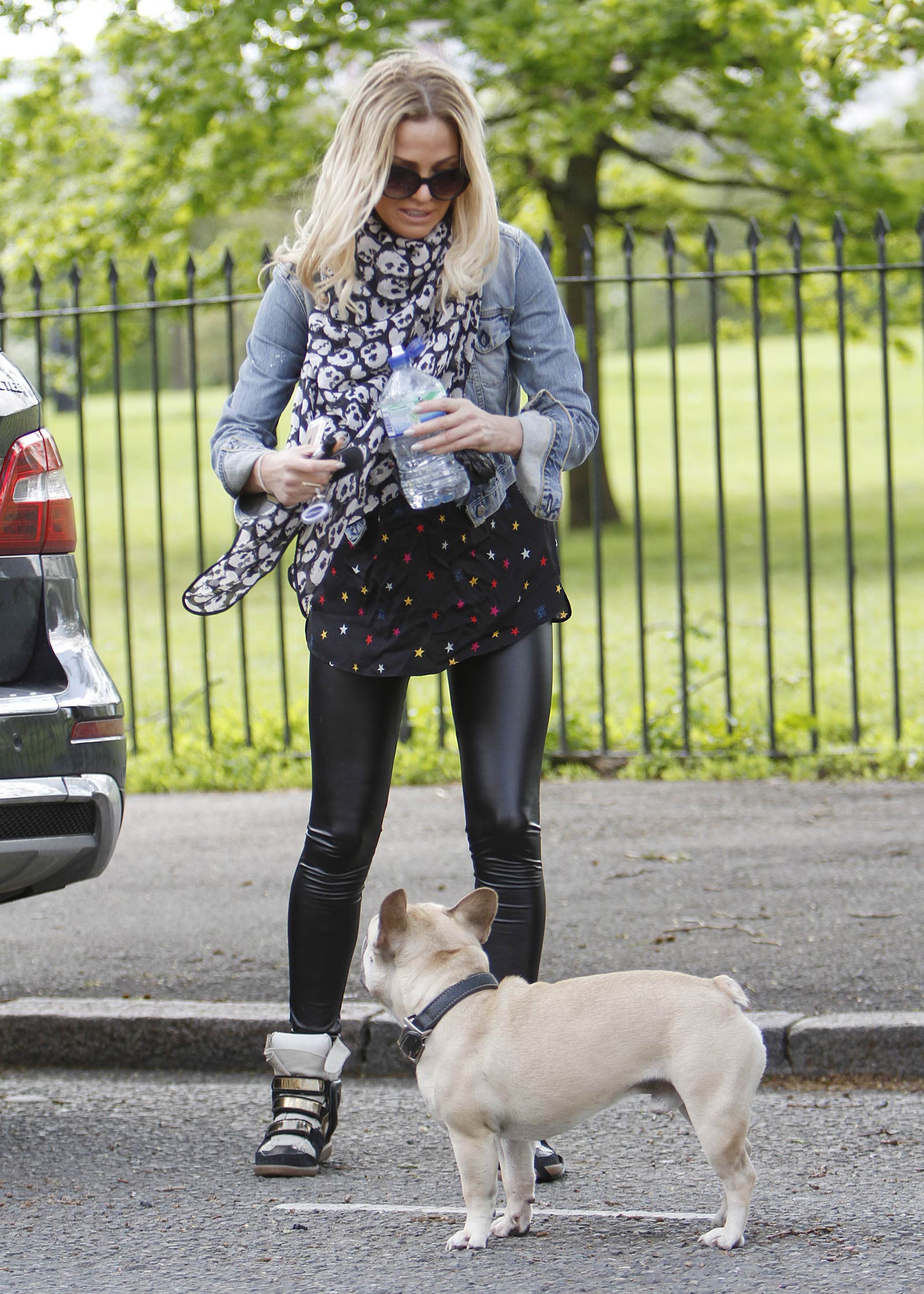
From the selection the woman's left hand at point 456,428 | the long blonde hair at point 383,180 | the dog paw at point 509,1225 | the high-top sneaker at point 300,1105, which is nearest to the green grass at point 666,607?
the high-top sneaker at point 300,1105

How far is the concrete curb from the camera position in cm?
389

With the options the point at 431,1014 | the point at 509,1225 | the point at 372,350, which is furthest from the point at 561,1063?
the point at 372,350

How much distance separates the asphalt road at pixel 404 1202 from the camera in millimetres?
2682

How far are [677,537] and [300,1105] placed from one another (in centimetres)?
442

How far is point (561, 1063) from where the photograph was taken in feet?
8.92

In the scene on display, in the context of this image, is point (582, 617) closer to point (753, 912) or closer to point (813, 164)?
point (813, 164)

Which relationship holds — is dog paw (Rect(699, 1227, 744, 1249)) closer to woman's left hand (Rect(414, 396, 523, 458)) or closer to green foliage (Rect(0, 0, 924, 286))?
woman's left hand (Rect(414, 396, 523, 458))

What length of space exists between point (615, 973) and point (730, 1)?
12050mm

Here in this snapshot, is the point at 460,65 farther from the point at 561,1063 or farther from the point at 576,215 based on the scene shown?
the point at 561,1063

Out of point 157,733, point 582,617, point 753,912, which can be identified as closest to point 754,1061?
point 753,912

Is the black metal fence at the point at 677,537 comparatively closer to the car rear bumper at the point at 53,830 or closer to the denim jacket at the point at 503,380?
the denim jacket at the point at 503,380

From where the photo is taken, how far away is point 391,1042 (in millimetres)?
4055

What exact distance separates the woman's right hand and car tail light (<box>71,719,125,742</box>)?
2.24 ft

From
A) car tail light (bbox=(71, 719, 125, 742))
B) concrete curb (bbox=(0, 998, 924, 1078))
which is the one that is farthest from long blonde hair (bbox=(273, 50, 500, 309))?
concrete curb (bbox=(0, 998, 924, 1078))
